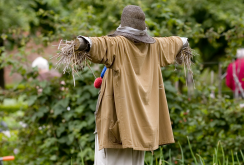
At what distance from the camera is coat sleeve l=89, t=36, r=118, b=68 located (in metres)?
2.17

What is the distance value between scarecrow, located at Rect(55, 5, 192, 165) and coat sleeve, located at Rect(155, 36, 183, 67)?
0.20ft

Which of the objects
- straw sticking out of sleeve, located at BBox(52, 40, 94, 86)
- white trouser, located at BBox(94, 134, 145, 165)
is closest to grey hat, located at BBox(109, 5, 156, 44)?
straw sticking out of sleeve, located at BBox(52, 40, 94, 86)

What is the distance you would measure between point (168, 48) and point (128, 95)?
584 millimetres

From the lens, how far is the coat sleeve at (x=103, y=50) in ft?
7.11

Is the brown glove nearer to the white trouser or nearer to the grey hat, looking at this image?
the grey hat

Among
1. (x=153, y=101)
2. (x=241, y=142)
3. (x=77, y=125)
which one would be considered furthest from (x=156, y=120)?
(x=241, y=142)

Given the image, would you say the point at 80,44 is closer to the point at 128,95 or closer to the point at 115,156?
the point at 128,95

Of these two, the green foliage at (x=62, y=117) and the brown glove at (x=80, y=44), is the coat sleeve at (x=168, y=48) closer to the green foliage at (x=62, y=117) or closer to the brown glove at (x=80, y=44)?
the brown glove at (x=80, y=44)

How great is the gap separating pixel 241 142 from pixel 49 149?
7.60 feet

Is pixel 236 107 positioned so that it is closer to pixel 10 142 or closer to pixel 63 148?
pixel 63 148

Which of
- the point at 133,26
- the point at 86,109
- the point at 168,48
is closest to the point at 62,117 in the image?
the point at 86,109

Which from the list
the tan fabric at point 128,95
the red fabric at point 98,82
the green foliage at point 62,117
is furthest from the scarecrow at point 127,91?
the green foliage at point 62,117

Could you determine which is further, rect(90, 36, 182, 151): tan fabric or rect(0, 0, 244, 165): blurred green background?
rect(0, 0, 244, 165): blurred green background

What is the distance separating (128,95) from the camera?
2.33 meters
